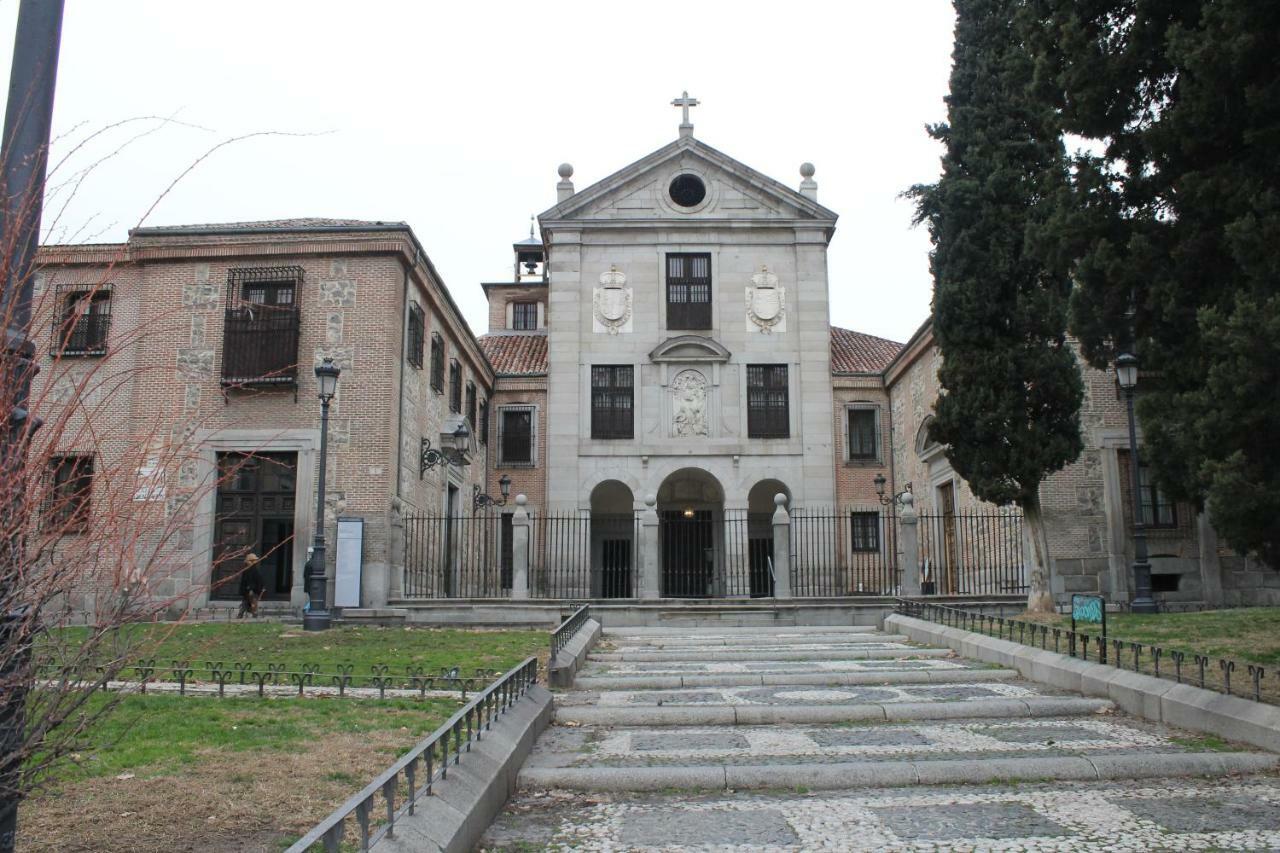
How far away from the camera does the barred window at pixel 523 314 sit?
153 feet

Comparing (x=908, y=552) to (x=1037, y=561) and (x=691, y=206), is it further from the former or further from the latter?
(x=691, y=206)

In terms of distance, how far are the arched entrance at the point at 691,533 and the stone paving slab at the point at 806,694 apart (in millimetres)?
17556

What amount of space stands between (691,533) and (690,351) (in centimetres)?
584

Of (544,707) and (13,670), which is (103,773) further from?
(544,707)

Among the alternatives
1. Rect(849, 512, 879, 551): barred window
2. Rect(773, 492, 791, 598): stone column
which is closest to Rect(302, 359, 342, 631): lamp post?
Rect(773, 492, 791, 598): stone column

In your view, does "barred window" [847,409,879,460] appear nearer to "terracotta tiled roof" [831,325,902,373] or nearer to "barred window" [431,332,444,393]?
"terracotta tiled roof" [831,325,902,373]

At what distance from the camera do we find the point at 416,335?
72.9 ft

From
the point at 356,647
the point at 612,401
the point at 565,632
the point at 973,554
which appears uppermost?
the point at 612,401

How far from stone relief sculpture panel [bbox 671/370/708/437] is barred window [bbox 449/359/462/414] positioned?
5.68 metres

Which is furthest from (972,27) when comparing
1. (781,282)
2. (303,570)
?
(303,570)

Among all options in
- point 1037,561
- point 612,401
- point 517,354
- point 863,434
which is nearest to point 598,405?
point 612,401

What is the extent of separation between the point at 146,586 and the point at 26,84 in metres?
2.05

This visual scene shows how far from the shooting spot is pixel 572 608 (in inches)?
704

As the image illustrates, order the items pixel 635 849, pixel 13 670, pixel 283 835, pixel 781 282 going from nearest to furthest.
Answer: pixel 13 670
pixel 283 835
pixel 635 849
pixel 781 282
